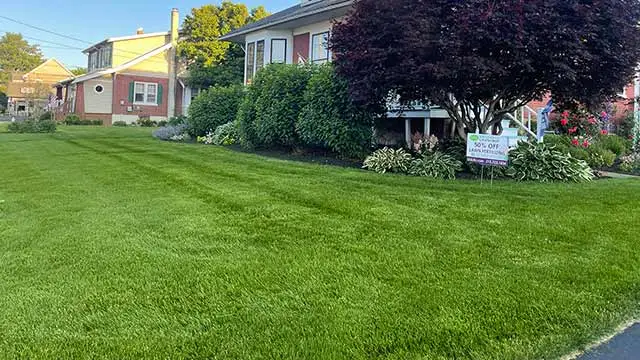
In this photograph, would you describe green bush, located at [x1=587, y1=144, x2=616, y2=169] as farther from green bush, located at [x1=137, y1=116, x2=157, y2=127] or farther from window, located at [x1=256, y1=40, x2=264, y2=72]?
green bush, located at [x1=137, y1=116, x2=157, y2=127]

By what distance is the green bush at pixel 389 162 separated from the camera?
10219mm

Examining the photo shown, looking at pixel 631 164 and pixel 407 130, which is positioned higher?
pixel 407 130

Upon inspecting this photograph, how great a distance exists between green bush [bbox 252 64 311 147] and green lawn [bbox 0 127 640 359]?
5425 mm

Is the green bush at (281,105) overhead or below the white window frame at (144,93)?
below

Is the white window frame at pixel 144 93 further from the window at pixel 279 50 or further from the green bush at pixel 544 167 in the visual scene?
the green bush at pixel 544 167

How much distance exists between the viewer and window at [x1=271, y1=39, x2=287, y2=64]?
2011 cm

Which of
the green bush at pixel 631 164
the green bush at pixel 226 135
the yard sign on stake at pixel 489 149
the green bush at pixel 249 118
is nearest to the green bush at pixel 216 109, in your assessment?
the green bush at pixel 226 135

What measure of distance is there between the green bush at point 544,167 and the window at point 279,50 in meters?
12.2

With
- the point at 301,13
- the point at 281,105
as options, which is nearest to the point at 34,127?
the point at 301,13

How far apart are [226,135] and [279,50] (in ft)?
17.0

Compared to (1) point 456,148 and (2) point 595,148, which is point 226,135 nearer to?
(1) point 456,148

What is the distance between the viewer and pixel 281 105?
13078mm

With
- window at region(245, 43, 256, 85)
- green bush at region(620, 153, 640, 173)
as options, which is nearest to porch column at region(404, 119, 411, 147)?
green bush at region(620, 153, 640, 173)

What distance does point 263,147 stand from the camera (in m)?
14.7
